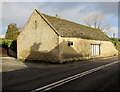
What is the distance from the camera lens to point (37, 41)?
19734mm

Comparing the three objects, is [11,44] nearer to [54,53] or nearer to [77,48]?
[54,53]

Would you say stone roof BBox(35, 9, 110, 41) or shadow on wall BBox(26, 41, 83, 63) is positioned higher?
stone roof BBox(35, 9, 110, 41)

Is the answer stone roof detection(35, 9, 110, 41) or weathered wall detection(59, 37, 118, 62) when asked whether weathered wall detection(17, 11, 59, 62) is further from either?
stone roof detection(35, 9, 110, 41)

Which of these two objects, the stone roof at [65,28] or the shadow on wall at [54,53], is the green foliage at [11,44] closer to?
the shadow on wall at [54,53]

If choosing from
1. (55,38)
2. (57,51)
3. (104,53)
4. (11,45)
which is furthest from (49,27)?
(104,53)

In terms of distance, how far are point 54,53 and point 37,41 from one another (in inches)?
137

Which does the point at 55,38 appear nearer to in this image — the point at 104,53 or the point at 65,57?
the point at 65,57

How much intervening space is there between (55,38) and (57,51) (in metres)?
1.72

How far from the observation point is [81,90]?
269 inches

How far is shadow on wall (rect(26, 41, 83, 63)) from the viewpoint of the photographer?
58.0 ft

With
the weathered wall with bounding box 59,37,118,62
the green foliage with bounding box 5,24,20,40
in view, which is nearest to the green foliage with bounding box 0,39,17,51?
the weathered wall with bounding box 59,37,118,62

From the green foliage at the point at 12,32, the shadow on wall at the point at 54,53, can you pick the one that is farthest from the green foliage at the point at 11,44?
the green foliage at the point at 12,32

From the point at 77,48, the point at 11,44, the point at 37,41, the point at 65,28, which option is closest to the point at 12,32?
the point at 11,44

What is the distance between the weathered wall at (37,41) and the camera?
714 inches
